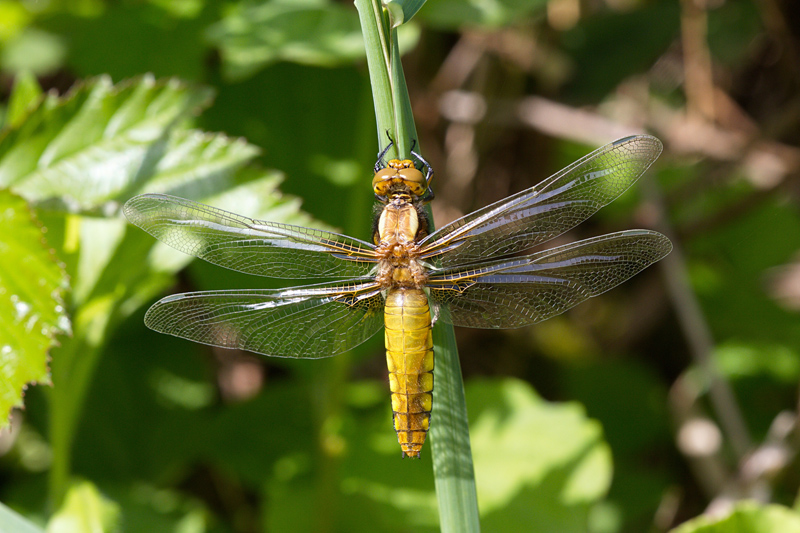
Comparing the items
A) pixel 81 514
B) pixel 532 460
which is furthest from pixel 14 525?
pixel 532 460

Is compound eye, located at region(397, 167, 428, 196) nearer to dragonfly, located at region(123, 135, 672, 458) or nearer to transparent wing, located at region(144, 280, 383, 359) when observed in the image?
dragonfly, located at region(123, 135, 672, 458)

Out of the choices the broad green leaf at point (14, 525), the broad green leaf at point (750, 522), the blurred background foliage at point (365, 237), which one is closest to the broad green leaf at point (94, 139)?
the blurred background foliage at point (365, 237)

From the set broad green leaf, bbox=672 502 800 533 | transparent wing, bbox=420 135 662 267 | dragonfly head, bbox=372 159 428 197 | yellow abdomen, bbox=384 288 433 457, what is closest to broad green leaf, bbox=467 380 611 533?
broad green leaf, bbox=672 502 800 533

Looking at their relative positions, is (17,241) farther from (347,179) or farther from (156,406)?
(156,406)

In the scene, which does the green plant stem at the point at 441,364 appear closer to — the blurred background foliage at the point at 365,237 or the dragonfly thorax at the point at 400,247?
the dragonfly thorax at the point at 400,247

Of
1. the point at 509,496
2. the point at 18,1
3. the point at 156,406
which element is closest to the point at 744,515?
the point at 509,496

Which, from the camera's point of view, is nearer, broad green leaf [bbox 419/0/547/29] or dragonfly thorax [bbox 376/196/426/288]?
dragonfly thorax [bbox 376/196/426/288]
